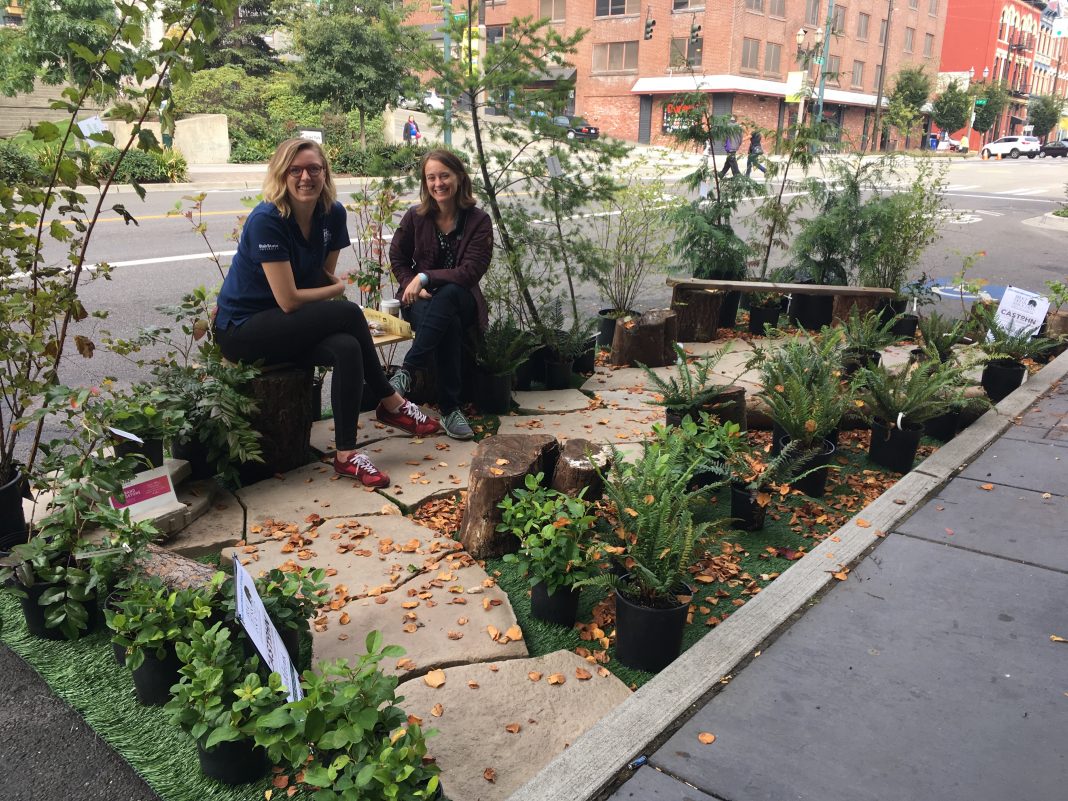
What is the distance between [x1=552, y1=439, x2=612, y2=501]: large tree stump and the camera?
337cm

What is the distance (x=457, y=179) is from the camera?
4.50 meters

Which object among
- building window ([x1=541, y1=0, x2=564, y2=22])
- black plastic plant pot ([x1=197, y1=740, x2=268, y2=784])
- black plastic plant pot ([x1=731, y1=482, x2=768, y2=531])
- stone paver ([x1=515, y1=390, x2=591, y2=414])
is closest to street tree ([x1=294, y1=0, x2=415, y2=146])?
stone paver ([x1=515, y1=390, x2=591, y2=414])

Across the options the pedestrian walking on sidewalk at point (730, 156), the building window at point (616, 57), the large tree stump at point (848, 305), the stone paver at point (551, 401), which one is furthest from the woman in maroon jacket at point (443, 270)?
the building window at point (616, 57)

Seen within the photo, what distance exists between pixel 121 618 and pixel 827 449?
119 inches

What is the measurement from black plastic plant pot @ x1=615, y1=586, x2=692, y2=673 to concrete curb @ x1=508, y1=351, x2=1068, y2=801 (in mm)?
79

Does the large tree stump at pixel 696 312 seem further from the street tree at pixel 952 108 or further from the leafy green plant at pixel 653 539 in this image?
the street tree at pixel 952 108

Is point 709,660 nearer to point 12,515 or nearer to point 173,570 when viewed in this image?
point 173,570

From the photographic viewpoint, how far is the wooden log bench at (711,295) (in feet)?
21.6

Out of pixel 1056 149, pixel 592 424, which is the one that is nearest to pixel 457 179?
pixel 592 424

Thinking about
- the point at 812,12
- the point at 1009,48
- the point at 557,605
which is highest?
the point at 1009,48

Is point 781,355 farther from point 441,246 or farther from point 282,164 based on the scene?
point 282,164

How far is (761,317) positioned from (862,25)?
174 ft

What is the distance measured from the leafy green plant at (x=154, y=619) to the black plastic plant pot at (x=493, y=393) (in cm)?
256

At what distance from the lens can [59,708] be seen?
7.83ft
